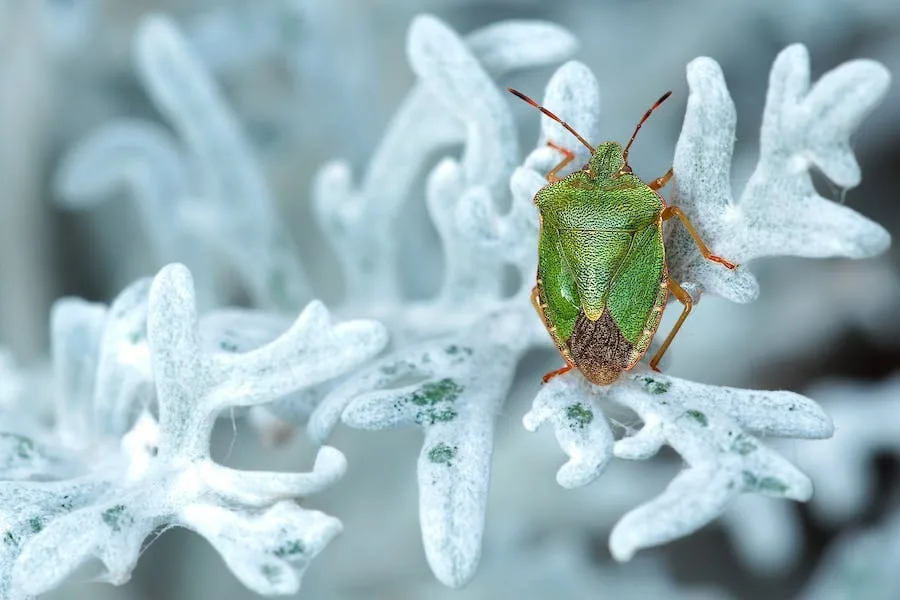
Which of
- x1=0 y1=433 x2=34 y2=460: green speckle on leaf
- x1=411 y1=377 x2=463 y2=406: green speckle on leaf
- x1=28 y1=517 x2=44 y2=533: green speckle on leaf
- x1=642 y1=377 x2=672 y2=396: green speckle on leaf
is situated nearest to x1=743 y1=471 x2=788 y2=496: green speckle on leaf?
x1=642 y1=377 x2=672 y2=396: green speckle on leaf

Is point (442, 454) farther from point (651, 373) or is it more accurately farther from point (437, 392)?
point (651, 373)

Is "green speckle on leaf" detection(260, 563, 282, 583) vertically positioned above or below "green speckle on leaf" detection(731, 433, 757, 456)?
above

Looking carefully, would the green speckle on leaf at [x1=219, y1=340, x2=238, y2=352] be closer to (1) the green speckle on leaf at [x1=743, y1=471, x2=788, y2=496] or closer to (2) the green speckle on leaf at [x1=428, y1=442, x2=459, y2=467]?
(2) the green speckle on leaf at [x1=428, y1=442, x2=459, y2=467]

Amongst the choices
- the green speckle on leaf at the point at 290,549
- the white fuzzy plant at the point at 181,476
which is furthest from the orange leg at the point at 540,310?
the green speckle on leaf at the point at 290,549

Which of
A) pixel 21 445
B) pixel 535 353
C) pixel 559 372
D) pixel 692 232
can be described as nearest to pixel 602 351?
pixel 559 372

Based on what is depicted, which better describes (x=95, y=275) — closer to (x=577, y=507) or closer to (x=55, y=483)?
(x=577, y=507)

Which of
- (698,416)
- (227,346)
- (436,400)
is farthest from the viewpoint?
(227,346)

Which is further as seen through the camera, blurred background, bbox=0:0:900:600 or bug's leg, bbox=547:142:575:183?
blurred background, bbox=0:0:900:600

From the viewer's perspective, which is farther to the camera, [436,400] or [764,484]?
[436,400]
